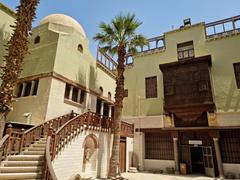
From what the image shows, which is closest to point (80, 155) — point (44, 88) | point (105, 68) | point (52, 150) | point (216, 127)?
point (52, 150)

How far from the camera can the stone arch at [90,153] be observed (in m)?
10.5

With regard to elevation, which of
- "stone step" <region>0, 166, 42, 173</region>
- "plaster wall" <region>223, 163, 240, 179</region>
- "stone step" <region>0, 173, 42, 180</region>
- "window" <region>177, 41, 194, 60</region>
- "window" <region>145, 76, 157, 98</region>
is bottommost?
"plaster wall" <region>223, 163, 240, 179</region>

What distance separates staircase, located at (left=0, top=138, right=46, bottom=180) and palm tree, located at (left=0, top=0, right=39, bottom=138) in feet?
3.99

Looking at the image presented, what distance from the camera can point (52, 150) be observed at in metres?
7.50

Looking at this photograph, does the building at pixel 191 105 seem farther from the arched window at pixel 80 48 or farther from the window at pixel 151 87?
the arched window at pixel 80 48

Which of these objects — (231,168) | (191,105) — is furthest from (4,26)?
(231,168)

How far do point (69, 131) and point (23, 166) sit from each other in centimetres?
264

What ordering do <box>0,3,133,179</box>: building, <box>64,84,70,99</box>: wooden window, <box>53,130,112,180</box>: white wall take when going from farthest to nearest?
1. <box>64,84,70,99</box>: wooden window
2. <box>0,3,133,179</box>: building
3. <box>53,130,112,180</box>: white wall

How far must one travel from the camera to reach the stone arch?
1048 centimetres

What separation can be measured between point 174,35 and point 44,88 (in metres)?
14.4

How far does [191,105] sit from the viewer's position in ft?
50.5

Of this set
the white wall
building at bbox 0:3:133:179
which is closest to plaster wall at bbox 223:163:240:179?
building at bbox 0:3:133:179

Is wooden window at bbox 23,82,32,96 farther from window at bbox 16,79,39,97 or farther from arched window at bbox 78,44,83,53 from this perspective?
arched window at bbox 78,44,83,53

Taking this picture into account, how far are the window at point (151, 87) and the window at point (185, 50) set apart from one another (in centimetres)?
354
